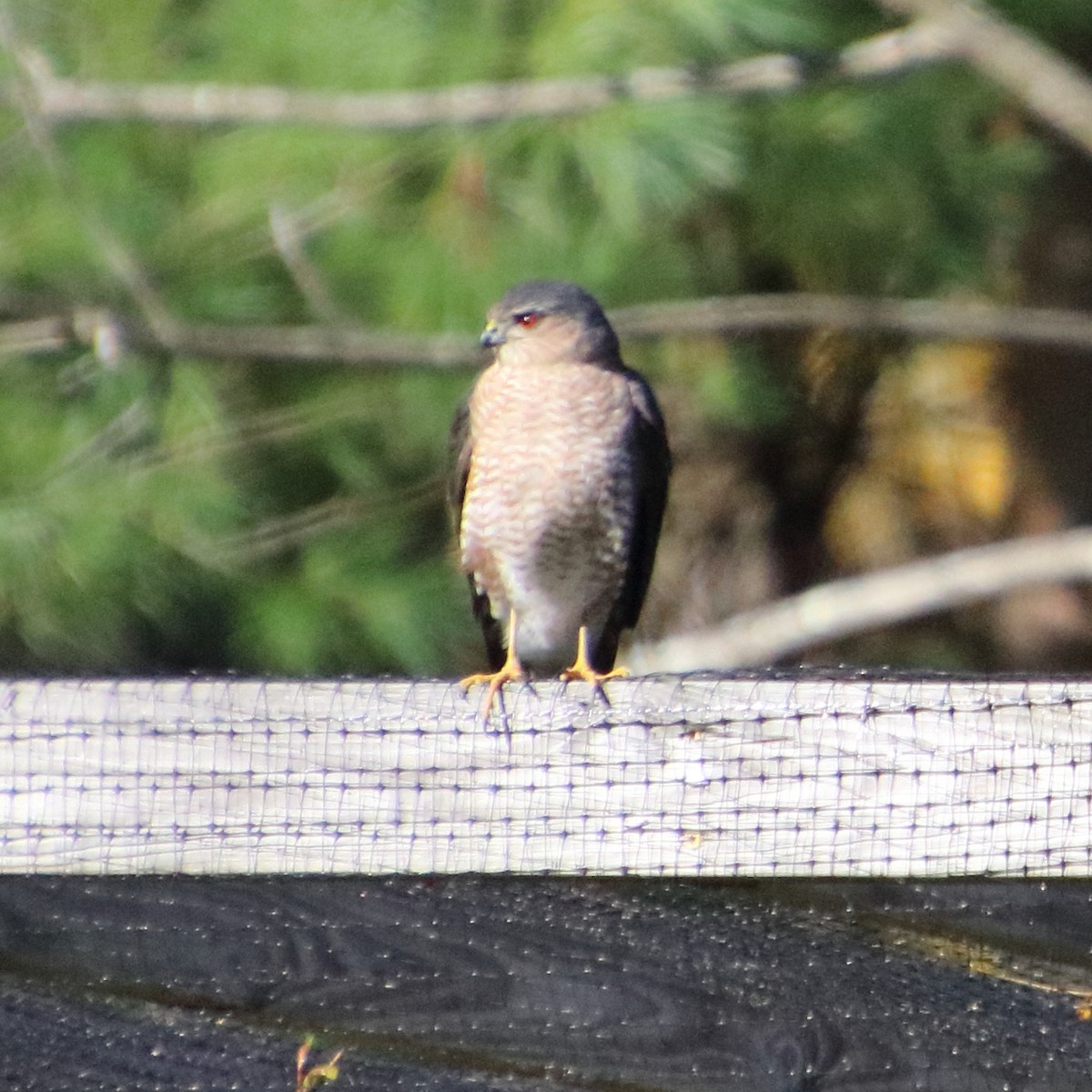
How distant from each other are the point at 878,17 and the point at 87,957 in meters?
3.85

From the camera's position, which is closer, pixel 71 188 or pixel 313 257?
pixel 71 188

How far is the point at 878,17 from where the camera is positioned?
4570 millimetres

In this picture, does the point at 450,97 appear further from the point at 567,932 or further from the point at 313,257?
the point at 567,932

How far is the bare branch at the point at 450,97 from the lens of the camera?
3512mm

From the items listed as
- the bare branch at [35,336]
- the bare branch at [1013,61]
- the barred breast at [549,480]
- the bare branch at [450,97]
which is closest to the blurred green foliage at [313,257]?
the bare branch at [35,336]

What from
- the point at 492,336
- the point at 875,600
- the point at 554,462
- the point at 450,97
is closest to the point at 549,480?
the point at 554,462

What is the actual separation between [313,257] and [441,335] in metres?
0.38

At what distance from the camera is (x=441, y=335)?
4.09 metres

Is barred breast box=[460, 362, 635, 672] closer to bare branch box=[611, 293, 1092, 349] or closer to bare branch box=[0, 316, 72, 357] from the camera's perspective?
bare branch box=[611, 293, 1092, 349]

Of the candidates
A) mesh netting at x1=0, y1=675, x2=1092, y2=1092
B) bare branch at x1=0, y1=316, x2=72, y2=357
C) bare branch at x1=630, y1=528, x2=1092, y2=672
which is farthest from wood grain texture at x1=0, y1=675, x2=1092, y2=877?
bare branch at x1=630, y1=528, x2=1092, y2=672

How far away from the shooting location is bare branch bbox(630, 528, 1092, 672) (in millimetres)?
4254

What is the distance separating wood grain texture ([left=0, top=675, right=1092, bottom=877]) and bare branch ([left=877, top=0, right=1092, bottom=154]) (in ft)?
8.66

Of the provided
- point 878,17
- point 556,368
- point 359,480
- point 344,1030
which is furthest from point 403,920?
point 878,17

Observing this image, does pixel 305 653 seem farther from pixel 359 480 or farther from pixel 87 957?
pixel 87 957
